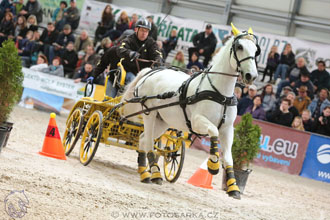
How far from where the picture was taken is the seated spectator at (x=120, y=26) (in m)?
16.3

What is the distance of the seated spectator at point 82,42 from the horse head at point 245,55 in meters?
11.0

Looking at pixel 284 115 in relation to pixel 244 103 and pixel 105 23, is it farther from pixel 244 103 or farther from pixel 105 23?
pixel 105 23

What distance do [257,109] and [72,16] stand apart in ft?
24.8

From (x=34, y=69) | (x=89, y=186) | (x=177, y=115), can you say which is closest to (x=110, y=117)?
(x=177, y=115)

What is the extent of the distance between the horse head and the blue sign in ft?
21.5

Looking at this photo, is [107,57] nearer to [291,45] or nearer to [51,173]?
[51,173]

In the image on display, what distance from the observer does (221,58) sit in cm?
623

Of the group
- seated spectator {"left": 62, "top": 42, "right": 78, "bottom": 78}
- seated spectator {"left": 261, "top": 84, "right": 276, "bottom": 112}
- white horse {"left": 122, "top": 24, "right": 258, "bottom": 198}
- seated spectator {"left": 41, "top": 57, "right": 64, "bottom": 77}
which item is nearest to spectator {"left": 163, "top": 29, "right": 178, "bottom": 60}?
seated spectator {"left": 62, "top": 42, "right": 78, "bottom": 78}

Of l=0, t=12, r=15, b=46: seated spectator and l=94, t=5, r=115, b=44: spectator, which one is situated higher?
l=94, t=5, r=115, b=44: spectator

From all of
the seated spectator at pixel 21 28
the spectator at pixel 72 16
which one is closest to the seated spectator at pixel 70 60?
the spectator at pixel 72 16

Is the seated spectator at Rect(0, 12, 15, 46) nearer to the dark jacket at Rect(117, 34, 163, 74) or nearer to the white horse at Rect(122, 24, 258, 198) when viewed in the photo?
the dark jacket at Rect(117, 34, 163, 74)

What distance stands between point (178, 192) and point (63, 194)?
89.3 inches

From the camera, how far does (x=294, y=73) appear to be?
14266 millimetres

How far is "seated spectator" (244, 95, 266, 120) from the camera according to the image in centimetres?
1314
